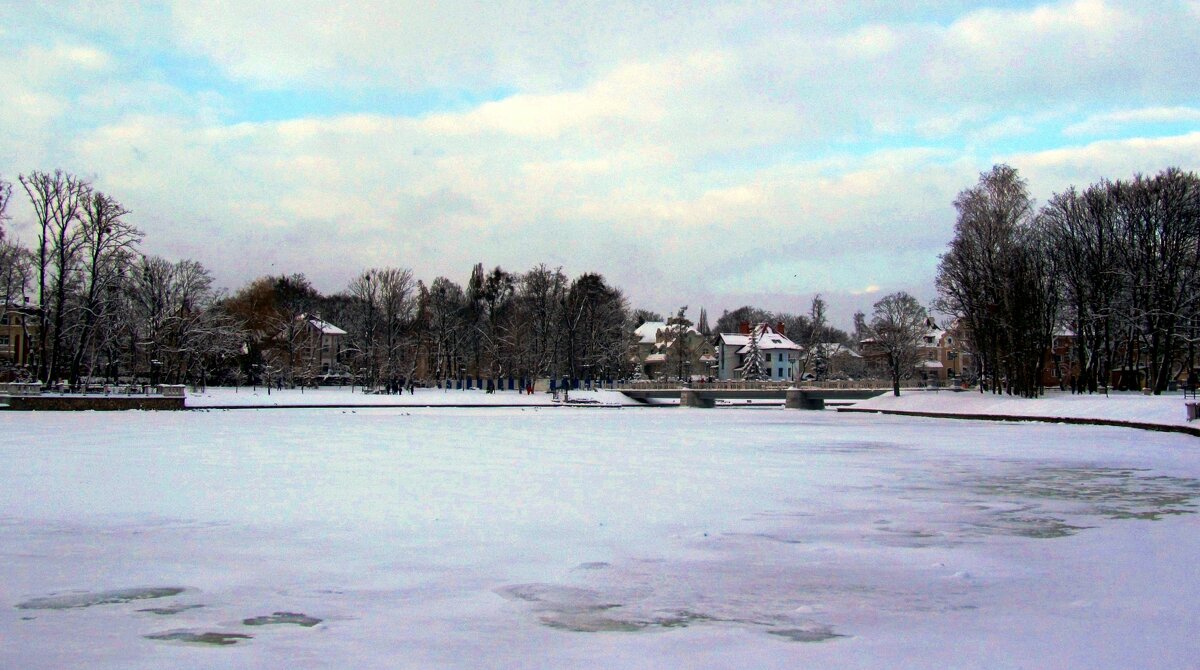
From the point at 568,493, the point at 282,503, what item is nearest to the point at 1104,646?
the point at 568,493

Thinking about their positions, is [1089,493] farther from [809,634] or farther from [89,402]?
[89,402]

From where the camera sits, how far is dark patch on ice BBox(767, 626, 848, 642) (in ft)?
24.4


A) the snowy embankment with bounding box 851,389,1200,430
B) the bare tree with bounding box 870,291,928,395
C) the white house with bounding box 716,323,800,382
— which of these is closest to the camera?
the snowy embankment with bounding box 851,389,1200,430

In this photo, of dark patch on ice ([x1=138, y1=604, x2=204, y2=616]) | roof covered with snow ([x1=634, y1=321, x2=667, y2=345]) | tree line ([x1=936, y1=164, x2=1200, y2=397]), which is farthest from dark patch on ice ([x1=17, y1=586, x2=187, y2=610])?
roof covered with snow ([x1=634, y1=321, x2=667, y2=345])

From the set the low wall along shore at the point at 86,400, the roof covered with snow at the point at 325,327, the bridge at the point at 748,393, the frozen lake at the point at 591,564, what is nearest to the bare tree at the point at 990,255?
the bridge at the point at 748,393

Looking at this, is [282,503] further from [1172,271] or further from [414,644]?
[1172,271]

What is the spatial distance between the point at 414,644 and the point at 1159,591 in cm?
703

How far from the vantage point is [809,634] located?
7.57m

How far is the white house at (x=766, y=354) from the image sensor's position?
150m

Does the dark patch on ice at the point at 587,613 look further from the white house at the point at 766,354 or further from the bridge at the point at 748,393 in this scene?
the white house at the point at 766,354

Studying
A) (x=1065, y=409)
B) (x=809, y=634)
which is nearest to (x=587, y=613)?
(x=809, y=634)

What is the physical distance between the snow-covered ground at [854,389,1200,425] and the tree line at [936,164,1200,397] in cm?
382

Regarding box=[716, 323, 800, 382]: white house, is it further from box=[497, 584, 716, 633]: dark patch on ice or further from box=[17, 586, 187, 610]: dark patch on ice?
box=[17, 586, 187, 610]: dark patch on ice

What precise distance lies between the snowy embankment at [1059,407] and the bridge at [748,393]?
24.0 feet
